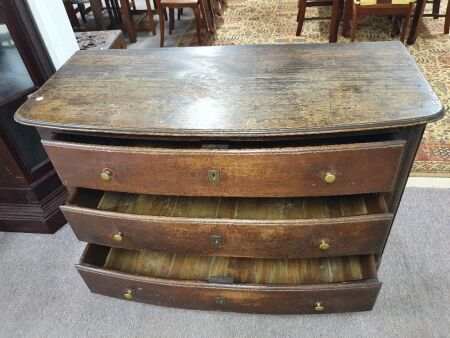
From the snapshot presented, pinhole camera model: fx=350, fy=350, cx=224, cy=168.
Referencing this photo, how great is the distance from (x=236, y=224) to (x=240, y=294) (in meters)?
0.30

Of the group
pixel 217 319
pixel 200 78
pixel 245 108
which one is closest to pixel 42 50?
pixel 200 78

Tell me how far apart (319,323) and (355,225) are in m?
0.47

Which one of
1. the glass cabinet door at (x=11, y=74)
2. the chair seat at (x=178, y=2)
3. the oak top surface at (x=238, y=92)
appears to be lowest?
the chair seat at (x=178, y=2)

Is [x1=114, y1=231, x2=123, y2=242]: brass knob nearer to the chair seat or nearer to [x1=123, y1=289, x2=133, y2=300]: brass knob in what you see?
[x1=123, y1=289, x2=133, y2=300]: brass knob

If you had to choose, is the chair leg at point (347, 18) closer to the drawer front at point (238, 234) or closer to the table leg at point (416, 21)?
the table leg at point (416, 21)

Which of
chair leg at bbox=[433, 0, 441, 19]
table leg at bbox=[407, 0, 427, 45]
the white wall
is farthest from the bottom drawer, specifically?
chair leg at bbox=[433, 0, 441, 19]

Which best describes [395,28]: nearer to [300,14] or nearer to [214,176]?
[300,14]

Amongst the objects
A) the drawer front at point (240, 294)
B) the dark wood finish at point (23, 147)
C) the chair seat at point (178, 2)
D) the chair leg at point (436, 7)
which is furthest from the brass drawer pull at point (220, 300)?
the chair leg at point (436, 7)

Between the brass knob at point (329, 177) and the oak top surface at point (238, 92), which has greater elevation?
the oak top surface at point (238, 92)

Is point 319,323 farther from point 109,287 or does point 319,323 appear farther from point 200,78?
point 200,78

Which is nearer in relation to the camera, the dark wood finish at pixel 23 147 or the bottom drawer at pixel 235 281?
the bottom drawer at pixel 235 281

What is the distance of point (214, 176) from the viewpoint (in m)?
0.88

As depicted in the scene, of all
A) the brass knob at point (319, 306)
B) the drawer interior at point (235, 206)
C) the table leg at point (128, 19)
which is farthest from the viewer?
the table leg at point (128, 19)

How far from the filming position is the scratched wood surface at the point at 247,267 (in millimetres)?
1165
